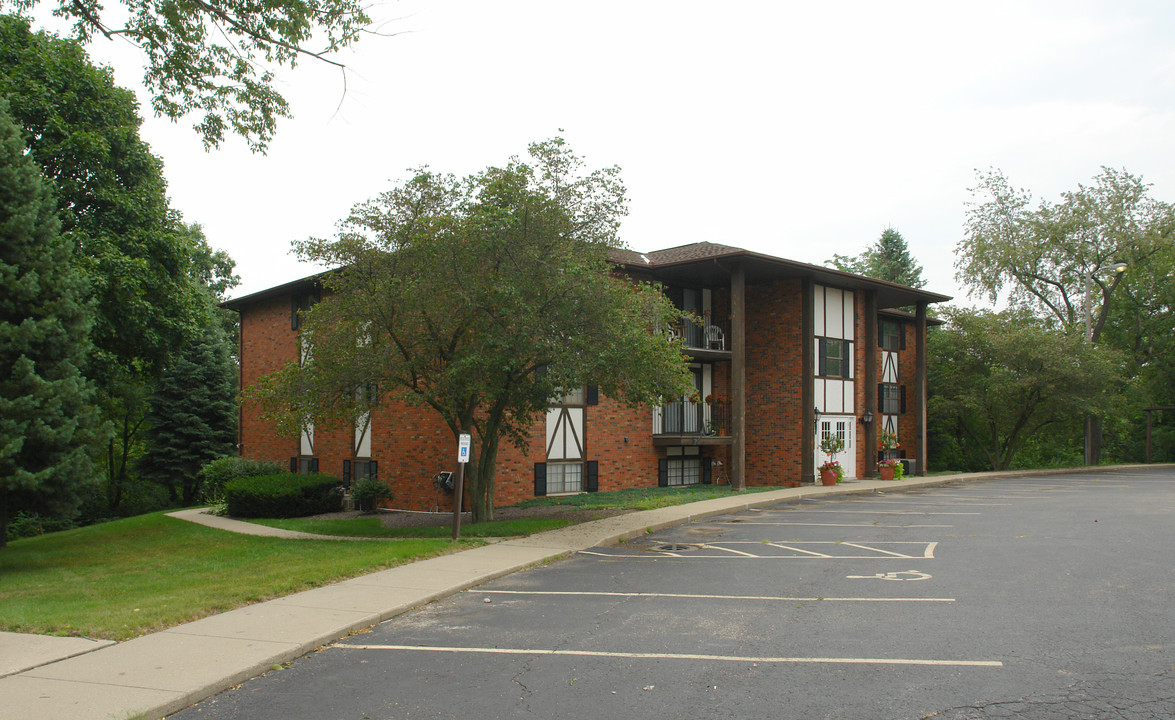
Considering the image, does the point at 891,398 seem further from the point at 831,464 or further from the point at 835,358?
the point at 831,464

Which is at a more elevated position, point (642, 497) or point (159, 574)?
point (642, 497)

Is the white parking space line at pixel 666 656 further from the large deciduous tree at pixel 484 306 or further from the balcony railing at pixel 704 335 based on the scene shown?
the balcony railing at pixel 704 335

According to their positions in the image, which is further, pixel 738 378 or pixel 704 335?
pixel 704 335

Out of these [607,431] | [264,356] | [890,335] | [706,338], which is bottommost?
[607,431]

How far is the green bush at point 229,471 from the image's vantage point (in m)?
28.0

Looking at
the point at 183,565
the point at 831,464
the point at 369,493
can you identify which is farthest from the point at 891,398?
the point at 183,565

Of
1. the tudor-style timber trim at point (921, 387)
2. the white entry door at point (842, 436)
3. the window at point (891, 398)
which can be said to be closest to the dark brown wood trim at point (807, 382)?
the white entry door at point (842, 436)

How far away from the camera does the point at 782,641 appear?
7598 millimetres

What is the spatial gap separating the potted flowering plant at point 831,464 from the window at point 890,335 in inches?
285

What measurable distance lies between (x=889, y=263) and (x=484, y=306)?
47702 millimetres

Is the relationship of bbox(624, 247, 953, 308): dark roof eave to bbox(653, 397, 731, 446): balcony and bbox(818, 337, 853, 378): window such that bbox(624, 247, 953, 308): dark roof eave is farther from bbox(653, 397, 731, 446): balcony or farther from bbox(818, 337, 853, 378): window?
bbox(653, 397, 731, 446): balcony

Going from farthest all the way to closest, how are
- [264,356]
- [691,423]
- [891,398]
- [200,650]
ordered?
[891,398] < [264,356] < [691,423] < [200,650]

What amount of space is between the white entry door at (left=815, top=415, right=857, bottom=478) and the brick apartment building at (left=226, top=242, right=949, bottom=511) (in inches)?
2.6

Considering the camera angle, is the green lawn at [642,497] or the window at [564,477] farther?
the window at [564,477]
